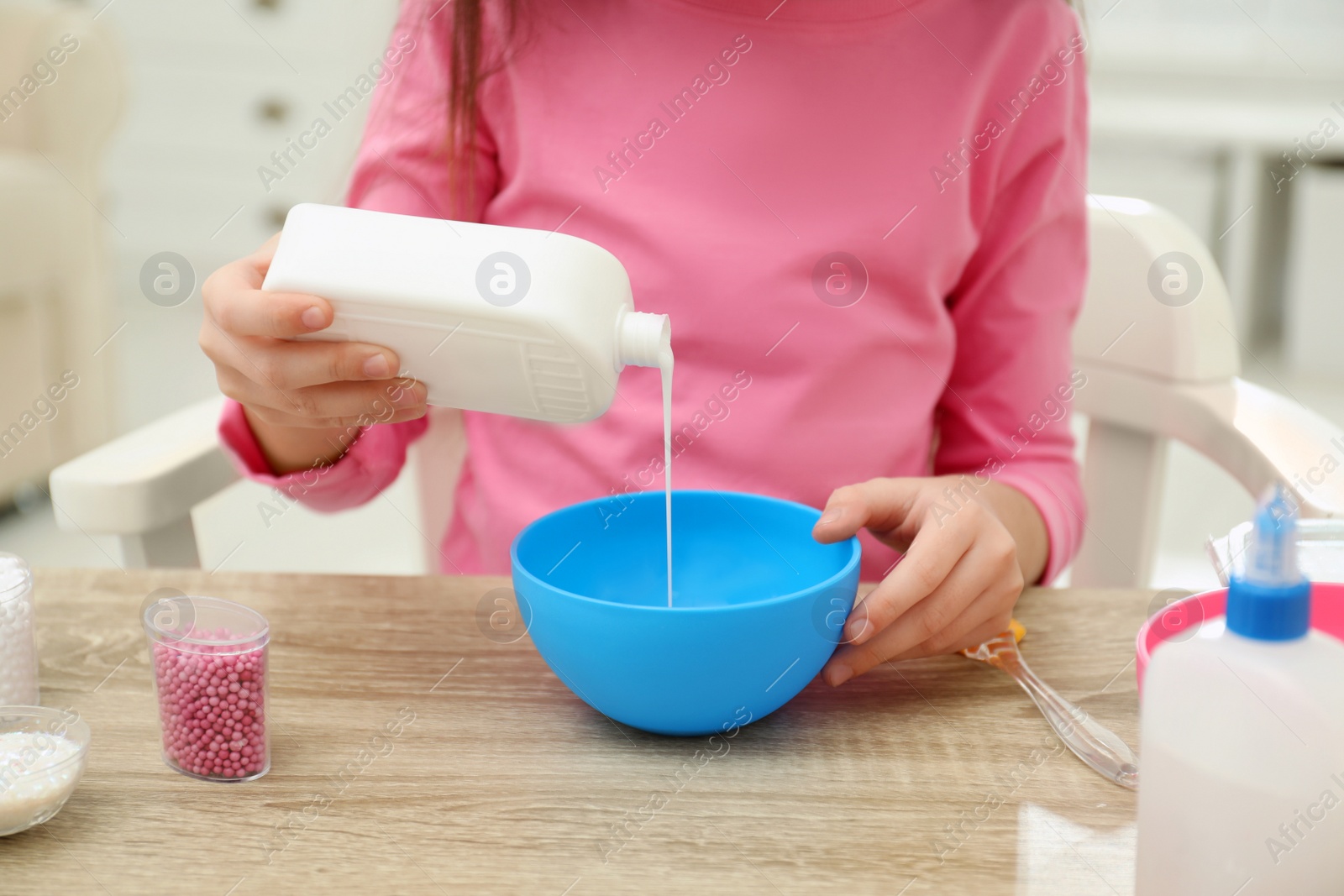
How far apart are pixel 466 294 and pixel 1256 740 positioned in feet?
1.11

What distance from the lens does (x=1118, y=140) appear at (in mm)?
3166

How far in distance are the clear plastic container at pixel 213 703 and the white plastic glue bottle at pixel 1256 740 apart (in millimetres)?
357

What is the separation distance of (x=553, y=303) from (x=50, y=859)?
0.29 metres

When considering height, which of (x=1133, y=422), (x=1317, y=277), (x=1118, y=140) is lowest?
(x=1317, y=277)

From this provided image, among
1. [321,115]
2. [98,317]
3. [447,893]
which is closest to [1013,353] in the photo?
[447,893]

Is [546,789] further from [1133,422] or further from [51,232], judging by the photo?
[51,232]

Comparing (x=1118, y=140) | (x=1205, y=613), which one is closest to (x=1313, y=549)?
(x=1205, y=613)

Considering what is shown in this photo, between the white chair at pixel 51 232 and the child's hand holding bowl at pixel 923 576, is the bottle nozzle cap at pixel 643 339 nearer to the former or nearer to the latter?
the child's hand holding bowl at pixel 923 576

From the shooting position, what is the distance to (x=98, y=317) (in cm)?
226

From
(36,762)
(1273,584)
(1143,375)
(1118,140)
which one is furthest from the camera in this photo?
(1118,140)

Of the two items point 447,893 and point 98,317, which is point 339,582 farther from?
point 98,317

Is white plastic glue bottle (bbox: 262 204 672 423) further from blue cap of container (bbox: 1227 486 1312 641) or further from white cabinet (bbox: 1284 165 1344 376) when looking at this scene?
white cabinet (bbox: 1284 165 1344 376)

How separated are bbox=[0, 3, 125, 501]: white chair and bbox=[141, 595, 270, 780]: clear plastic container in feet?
5.87

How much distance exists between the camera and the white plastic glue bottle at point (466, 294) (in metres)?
0.51
